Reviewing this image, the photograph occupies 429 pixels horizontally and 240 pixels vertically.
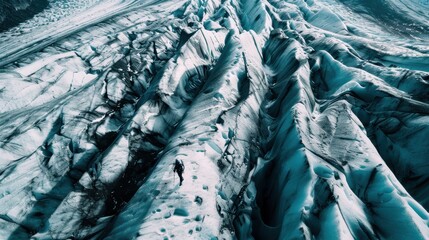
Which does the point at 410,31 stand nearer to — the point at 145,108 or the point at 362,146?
the point at 362,146

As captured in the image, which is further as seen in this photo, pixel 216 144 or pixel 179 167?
pixel 216 144

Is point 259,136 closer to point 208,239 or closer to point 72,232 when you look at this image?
point 208,239

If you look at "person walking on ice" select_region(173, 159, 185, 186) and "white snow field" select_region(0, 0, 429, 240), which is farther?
"person walking on ice" select_region(173, 159, 185, 186)

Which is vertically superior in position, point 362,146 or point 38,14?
point 362,146

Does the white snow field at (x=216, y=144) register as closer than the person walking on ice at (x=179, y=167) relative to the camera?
Yes

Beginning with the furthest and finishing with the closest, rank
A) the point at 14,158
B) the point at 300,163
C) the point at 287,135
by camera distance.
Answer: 1. the point at 14,158
2. the point at 287,135
3. the point at 300,163

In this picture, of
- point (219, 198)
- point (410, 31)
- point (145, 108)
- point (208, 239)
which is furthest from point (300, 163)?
point (410, 31)

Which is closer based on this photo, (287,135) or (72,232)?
(72,232)

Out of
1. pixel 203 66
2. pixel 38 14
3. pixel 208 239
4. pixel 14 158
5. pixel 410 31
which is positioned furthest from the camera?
pixel 38 14
